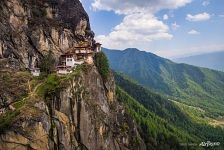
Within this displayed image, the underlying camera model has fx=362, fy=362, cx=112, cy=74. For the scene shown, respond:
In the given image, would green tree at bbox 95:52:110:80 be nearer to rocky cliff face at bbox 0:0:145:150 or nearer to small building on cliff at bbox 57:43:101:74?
rocky cliff face at bbox 0:0:145:150

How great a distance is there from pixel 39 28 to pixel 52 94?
41305mm

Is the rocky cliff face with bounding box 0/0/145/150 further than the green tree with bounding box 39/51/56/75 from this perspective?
No

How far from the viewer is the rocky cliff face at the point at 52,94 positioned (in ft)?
323

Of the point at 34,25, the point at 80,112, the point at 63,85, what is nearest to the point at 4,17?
the point at 34,25

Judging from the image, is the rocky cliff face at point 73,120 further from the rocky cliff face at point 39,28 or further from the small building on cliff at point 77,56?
the rocky cliff face at point 39,28

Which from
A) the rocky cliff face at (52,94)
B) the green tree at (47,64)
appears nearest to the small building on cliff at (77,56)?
the green tree at (47,64)

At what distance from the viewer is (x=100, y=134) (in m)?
124

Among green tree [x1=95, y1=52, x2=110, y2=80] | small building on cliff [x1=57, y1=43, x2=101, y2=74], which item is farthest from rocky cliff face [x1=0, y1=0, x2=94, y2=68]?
green tree [x1=95, y1=52, x2=110, y2=80]

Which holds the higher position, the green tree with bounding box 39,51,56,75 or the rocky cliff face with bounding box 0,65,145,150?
the green tree with bounding box 39,51,56,75

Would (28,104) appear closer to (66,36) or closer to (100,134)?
(100,134)

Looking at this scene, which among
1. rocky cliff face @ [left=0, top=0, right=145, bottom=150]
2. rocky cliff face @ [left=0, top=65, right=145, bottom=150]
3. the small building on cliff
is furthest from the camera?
the small building on cliff

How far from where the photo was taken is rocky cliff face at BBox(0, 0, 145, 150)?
9844cm

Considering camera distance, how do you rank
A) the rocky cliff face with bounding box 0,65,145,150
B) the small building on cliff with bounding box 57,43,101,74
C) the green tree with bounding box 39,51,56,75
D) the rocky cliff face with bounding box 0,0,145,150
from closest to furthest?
1. the rocky cliff face with bounding box 0,65,145,150
2. the rocky cliff face with bounding box 0,0,145,150
3. the green tree with bounding box 39,51,56,75
4. the small building on cliff with bounding box 57,43,101,74

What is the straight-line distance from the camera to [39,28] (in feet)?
461
